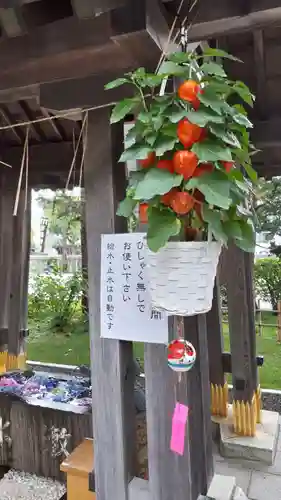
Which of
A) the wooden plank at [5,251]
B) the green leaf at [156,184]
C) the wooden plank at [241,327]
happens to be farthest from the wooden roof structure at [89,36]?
A: the wooden plank at [5,251]

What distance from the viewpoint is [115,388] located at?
5.32ft

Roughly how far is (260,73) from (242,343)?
217cm

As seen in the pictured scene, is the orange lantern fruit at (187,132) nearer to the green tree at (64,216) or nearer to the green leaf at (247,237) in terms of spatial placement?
the green leaf at (247,237)

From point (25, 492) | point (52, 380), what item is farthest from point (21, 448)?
point (52, 380)

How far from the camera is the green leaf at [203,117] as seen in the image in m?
0.97

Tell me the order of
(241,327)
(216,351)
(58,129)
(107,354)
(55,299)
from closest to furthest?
(107,354) → (241,327) → (216,351) → (58,129) → (55,299)

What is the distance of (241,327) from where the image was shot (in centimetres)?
345

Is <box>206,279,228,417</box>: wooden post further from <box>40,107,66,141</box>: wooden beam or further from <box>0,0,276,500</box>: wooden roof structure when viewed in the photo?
<box>40,107,66,141</box>: wooden beam

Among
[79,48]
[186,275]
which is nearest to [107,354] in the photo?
[186,275]

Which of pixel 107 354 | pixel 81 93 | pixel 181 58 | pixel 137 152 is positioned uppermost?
pixel 81 93

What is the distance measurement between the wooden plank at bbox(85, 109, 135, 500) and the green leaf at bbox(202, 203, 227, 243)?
2.20 feet

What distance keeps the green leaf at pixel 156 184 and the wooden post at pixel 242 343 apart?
2552 mm

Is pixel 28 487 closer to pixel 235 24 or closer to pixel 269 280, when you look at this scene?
pixel 235 24

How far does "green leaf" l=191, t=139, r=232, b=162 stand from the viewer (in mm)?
959
